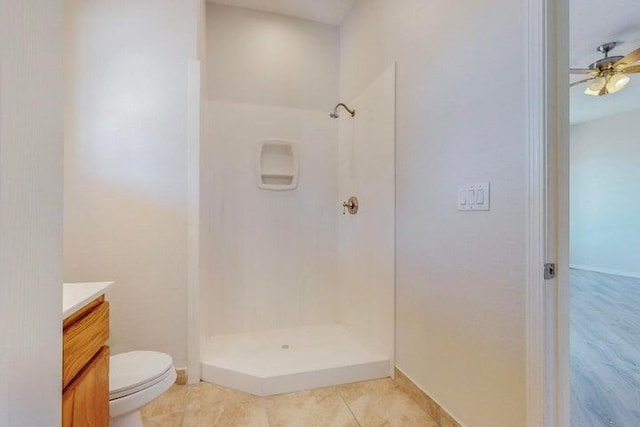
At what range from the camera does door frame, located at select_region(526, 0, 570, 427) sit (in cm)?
103

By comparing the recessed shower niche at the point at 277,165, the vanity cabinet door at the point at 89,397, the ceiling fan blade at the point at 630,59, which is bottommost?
the vanity cabinet door at the point at 89,397

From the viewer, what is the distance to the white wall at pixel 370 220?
1.96 meters

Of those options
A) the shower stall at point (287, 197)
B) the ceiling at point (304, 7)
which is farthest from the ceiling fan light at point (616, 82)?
the ceiling at point (304, 7)

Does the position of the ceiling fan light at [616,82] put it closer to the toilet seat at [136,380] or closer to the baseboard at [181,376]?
the toilet seat at [136,380]

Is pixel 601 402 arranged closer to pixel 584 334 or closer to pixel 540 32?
pixel 584 334

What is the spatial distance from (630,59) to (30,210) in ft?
11.5

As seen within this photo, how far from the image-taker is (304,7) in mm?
2529

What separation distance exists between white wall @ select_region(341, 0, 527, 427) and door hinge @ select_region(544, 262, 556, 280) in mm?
92

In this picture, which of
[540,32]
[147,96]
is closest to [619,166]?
[540,32]

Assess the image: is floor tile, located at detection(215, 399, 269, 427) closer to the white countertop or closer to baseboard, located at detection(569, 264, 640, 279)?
the white countertop

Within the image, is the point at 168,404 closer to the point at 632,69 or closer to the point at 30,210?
the point at 30,210

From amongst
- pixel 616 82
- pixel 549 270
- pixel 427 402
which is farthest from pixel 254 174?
pixel 616 82

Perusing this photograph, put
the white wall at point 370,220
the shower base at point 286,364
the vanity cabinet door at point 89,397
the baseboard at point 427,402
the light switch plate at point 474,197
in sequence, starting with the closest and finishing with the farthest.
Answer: the vanity cabinet door at point 89,397
the light switch plate at point 474,197
the baseboard at point 427,402
the shower base at point 286,364
the white wall at point 370,220

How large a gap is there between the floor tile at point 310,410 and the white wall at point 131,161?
2.29 ft
